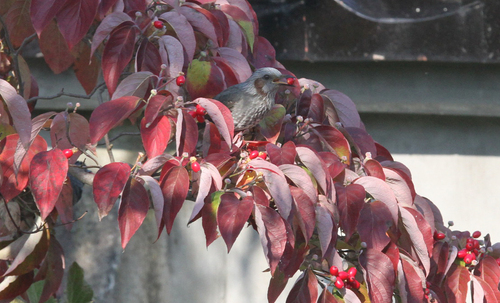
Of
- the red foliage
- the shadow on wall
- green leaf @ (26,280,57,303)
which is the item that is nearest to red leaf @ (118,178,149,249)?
the red foliage

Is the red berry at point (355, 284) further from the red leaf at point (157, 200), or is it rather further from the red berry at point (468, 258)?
the red leaf at point (157, 200)

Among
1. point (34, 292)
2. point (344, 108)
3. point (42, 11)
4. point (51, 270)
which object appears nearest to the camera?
point (42, 11)

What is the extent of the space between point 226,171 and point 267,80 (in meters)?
0.37

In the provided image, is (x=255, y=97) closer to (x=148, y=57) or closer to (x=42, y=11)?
(x=148, y=57)

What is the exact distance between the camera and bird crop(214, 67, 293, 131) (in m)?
1.23

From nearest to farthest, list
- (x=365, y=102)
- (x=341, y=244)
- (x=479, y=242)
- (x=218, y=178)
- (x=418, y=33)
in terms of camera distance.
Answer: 1. (x=218, y=178)
2. (x=341, y=244)
3. (x=479, y=242)
4. (x=418, y=33)
5. (x=365, y=102)

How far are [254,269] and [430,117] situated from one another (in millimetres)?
1106

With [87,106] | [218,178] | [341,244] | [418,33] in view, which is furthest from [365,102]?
[218,178]

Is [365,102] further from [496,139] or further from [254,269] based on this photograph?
[254,269]

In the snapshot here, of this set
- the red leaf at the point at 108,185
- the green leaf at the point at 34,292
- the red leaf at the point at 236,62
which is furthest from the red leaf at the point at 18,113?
the green leaf at the point at 34,292

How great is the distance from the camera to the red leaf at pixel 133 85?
95cm

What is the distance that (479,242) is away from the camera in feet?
3.82

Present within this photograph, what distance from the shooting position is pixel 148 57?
103 cm

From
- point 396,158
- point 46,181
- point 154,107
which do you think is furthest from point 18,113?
point 396,158
